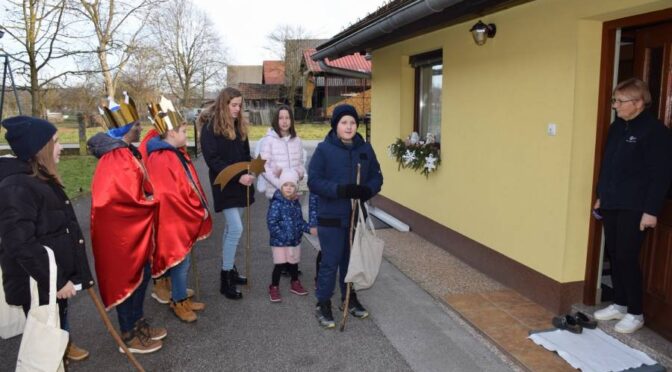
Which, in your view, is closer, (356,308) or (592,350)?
(592,350)

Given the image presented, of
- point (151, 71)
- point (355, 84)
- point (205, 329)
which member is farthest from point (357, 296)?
point (355, 84)

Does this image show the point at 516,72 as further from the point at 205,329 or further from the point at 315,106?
the point at 315,106

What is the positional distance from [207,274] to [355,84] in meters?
33.1

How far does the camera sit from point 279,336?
149 inches

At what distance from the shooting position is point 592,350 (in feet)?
11.2

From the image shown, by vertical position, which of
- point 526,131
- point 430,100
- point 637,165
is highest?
point 430,100

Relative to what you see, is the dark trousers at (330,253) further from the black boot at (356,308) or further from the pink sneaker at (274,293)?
the pink sneaker at (274,293)

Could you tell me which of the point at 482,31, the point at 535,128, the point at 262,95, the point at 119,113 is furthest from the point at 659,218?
the point at 262,95

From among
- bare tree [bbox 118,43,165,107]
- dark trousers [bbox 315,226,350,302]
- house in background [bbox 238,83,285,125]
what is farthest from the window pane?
house in background [bbox 238,83,285,125]

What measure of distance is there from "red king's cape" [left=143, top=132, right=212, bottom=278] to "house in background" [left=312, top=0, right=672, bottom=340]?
2.48 meters

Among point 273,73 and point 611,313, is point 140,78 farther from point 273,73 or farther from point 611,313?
point 611,313

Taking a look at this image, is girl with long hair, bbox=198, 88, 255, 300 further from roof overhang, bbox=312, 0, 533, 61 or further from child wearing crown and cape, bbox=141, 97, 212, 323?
roof overhang, bbox=312, 0, 533, 61

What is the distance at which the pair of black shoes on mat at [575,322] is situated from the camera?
365 cm

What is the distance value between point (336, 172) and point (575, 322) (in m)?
2.04
